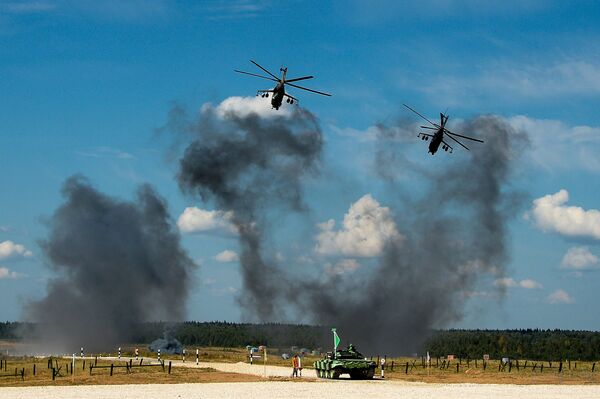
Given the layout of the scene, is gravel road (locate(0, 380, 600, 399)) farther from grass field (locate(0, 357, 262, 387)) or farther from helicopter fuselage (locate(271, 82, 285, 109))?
helicopter fuselage (locate(271, 82, 285, 109))

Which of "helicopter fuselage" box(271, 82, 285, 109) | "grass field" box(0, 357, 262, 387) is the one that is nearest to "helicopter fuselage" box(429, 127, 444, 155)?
"helicopter fuselage" box(271, 82, 285, 109)

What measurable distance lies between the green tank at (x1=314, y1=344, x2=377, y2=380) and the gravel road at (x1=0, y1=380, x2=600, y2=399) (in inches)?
91.4

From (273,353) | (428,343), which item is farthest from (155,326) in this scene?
(428,343)

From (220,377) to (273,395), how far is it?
69.0 ft

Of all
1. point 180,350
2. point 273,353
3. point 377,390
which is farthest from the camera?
point 273,353

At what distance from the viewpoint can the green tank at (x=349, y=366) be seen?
63875mm

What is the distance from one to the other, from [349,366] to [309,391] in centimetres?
1212

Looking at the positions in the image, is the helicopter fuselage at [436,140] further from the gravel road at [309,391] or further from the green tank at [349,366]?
the gravel road at [309,391]

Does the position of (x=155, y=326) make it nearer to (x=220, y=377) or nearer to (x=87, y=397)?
(x=220, y=377)

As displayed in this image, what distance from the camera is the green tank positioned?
6388 cm

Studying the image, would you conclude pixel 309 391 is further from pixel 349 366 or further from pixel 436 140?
pixel 436 140

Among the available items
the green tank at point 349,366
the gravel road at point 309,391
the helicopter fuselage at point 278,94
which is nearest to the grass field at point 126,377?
the gravel road at point 309,391

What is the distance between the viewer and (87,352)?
16350 cm

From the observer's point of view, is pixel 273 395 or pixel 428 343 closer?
pixel 273 395
